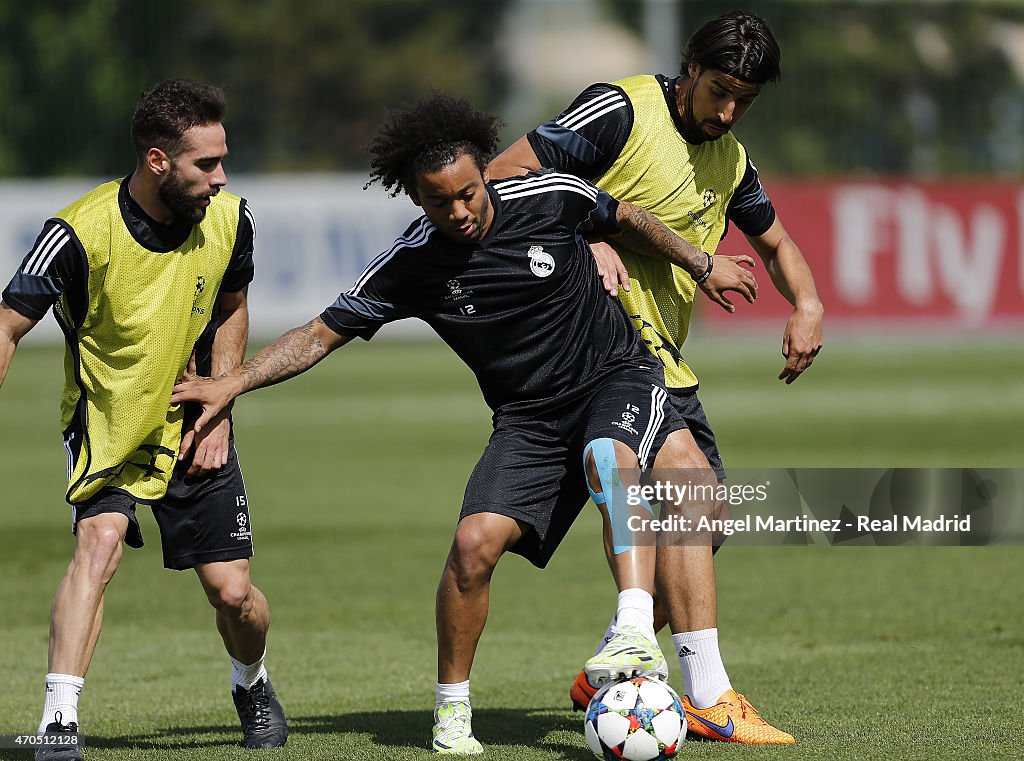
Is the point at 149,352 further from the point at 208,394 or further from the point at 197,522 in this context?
the point at 197,522

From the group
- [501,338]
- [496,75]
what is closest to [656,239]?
[501,338]

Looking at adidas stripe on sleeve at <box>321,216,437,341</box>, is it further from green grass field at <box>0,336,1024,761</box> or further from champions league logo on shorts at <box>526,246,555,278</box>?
green grass field at <box>0,336,1024,761</box>

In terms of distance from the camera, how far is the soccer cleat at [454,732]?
5.57m

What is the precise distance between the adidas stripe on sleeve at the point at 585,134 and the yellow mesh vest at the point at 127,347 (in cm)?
131

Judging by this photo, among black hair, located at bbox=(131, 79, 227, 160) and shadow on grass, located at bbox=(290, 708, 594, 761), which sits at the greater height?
black hair, located at bbox=(131, 79, 227, 160)

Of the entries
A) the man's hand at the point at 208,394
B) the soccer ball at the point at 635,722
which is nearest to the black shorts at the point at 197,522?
the man's hand at the point at 208,394

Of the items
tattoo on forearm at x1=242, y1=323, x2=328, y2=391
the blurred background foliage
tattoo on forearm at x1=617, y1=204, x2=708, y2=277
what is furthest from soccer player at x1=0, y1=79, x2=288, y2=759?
the blurred background foliage

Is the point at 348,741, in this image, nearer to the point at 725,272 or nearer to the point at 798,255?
the point at 725,272

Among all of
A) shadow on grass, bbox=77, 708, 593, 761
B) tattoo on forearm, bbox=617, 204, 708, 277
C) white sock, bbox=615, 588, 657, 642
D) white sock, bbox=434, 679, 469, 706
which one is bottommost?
shadow on grass, bbox=77, 708, 593, 761

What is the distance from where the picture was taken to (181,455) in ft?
19.2

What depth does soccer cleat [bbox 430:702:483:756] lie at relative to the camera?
5566 mm

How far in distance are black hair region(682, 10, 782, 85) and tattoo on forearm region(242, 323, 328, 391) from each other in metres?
1.77

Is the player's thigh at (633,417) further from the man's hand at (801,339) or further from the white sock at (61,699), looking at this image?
the white sock at (61,699)

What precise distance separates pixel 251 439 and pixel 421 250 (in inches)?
494
